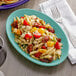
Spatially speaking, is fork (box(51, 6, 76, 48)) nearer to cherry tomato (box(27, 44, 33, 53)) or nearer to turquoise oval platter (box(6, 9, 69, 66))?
turquoise oval platter (box(6, 9, 69, 66))

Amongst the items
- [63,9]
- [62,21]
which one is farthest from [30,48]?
[63,9]

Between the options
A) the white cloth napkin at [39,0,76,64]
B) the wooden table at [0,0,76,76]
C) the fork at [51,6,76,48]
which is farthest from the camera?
the white cloth napkin at [39,0,76,64]

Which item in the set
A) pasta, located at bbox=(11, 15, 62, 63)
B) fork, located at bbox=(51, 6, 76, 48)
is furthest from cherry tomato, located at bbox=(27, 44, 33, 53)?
fork, located at bbox=(51, 6, 76, 48)

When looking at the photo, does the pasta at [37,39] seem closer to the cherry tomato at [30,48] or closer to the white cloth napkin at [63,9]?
the cherry tomato at [30,48]

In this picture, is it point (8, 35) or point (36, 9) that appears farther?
point (36, 9)

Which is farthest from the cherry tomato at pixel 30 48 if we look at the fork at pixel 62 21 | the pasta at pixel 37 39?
the fork at pixel 62 21

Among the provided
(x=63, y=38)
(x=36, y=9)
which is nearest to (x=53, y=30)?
(x=63, y=38)

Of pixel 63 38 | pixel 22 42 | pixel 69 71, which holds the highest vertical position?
pixel 22 42

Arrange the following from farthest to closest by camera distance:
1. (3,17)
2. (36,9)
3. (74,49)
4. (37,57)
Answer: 1. (36,9)
2. (3,17)
3. (74,49)
4. (37,57)

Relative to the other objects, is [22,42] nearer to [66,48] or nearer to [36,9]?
[66,48]
